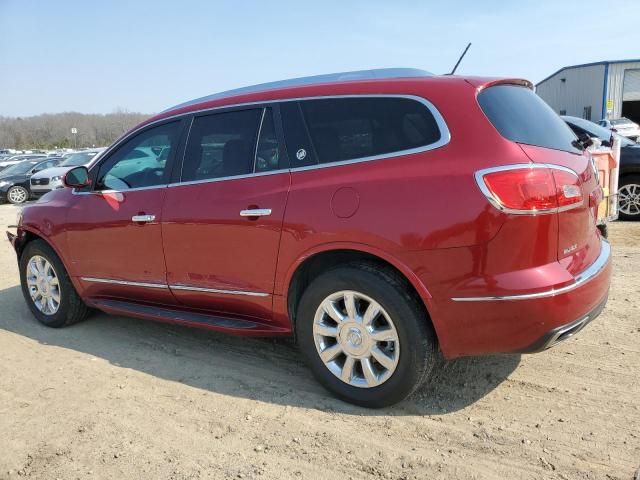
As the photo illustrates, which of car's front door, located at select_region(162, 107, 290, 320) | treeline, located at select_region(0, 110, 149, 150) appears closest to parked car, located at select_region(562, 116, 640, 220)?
car's front door, located at select_region(162, 107, 290, 320)

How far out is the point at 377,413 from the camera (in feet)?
10.2

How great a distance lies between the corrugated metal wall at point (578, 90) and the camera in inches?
1409

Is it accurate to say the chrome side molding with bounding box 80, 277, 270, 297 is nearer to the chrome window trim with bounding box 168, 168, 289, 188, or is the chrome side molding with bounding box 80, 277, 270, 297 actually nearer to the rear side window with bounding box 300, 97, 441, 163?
the chrome window trim with bounding box 168, 168, 289, 188

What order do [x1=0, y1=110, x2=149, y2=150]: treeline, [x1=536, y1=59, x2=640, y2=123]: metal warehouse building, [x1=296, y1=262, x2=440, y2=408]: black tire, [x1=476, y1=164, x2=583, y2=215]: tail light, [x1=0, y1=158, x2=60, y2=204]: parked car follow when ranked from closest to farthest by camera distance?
[x1=476, y1=164, x2=583, y2=215]: tail light → [x1=296, y1=262, x2=440, y2=408]: black tire → [x1=0, y1=158, x2=60, y2=204]: parked car → [x1=536, y1=59, x2=640, y2=123]: metal warehouse building → [x1=0, y1=110, x2=149, y2=150]: treeline

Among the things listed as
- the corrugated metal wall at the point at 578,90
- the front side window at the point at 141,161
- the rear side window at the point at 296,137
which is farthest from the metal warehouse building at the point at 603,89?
the rear side window at the point at 296,137

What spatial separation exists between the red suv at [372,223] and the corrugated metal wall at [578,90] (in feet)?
113

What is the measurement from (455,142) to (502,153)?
24cm

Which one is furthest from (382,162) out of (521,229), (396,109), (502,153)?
(521,229)

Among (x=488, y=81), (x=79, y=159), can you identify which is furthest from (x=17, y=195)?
(x=488, y=81)

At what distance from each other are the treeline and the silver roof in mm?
88832

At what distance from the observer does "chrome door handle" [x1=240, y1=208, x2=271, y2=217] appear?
10.8 ft

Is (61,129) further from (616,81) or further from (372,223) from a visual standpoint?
(372,223)

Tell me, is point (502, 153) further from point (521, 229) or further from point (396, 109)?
point (396, 109)

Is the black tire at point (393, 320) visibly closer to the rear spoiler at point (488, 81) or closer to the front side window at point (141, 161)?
the rear spoiler at point (488, 81)
